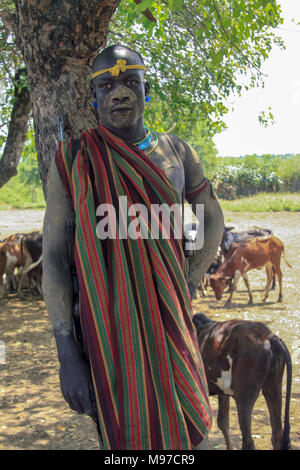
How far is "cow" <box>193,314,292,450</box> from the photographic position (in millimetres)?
4402

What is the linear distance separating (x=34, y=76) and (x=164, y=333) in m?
2.78

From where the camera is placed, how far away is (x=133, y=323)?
2.04m

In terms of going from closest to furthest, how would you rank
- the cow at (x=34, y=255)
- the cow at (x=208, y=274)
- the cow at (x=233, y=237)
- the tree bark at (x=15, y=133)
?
the tree bark at (x=15, y=133) < the cow at (x=208, y=274) < the cow at (x=34, y=255) < the cow at (x=233, y=237)

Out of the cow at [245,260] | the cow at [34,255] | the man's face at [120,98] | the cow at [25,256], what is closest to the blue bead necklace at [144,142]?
the man's face at [120,98]

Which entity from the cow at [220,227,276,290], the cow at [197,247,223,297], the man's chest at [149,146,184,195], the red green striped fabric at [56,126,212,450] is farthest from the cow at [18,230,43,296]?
the red green striped fabric at [56,126,212,450]

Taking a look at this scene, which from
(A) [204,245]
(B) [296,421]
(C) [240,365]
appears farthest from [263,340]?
(A) [204,245]

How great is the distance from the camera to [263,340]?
15.0 feet

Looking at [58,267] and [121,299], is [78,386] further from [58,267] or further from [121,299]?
[58,267]

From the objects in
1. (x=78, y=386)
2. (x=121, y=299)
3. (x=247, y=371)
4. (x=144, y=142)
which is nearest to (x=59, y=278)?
(x=121, y=299)

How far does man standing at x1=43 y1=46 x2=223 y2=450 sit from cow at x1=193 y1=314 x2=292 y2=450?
94.8 inches

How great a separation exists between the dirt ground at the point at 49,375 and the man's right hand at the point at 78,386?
10.4 feet

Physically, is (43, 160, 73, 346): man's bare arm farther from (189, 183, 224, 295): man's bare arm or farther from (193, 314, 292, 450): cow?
(193, 314, 292, 450): cow

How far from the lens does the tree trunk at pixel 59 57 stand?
400 centimetres

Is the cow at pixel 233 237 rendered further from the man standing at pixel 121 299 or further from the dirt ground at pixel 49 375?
the man standing at pixel 121 299
